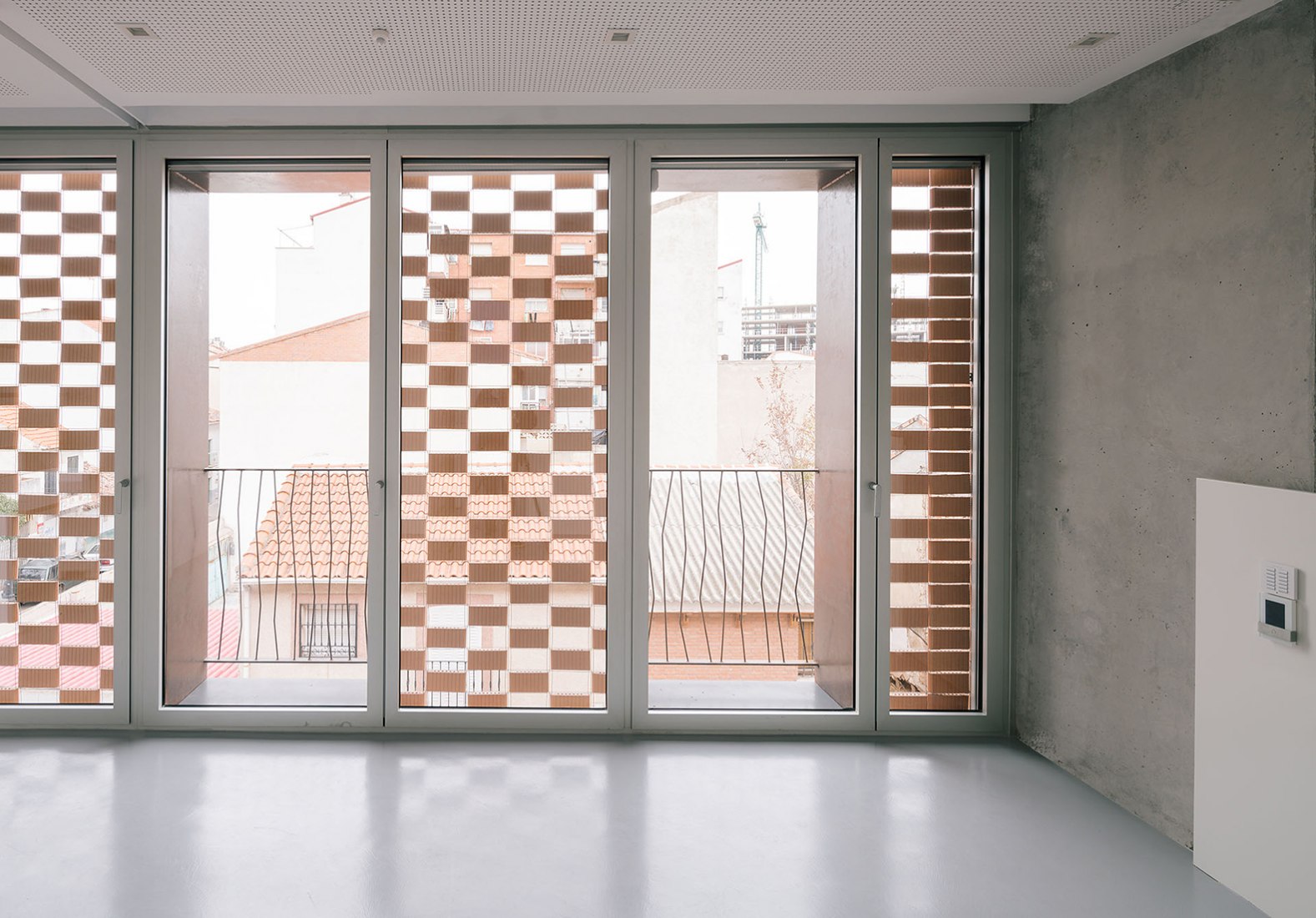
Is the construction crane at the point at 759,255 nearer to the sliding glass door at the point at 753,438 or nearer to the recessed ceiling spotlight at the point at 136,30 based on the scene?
the sliding glass door at the point at 753,438

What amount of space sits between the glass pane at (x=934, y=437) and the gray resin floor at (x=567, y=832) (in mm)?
385

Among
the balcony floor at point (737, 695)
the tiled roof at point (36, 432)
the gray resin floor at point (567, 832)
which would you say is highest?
the tiled roof at point (36, 432)

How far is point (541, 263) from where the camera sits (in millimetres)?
3320

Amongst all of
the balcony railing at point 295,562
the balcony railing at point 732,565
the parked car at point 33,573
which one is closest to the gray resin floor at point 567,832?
the parked car at point 33,573

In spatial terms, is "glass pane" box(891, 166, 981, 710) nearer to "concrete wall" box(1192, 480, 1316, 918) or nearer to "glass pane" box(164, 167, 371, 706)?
"concrete wall" box(1192, 480, 1316, 918)

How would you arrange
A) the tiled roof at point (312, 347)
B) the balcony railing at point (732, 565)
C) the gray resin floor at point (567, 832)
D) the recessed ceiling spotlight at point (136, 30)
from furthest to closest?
1. the balcony railing at point (732, 565)
2. the tiled roof at point (312, 347)
3. the recessed ceiling spotlight at point (136, 30)
4. the gray resin floor at point (567, 832)

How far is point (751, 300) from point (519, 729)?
102 inches

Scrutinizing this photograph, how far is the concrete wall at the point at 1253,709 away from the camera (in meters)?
2.06

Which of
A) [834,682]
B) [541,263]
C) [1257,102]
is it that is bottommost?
[834,682]

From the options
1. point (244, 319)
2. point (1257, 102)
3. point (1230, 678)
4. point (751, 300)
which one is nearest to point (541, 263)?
point (751, 300)

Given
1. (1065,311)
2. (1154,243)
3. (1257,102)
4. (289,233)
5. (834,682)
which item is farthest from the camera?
(289,233)

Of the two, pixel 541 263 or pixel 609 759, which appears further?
pixel 541 263

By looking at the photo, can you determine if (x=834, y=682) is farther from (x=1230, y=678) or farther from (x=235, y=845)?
(x=235, y=845)

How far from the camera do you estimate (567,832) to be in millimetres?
2520
